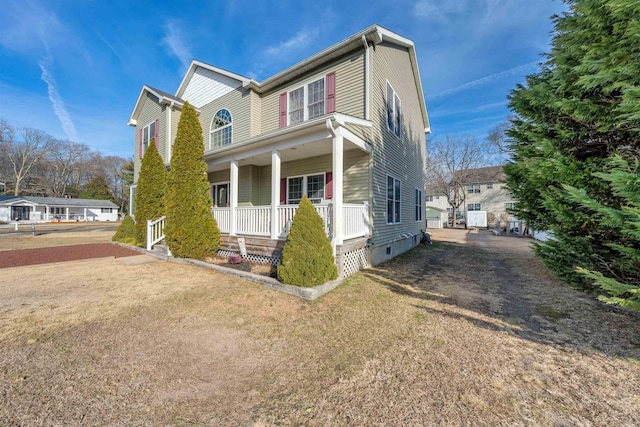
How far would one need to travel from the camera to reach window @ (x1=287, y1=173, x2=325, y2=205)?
30.3 ft

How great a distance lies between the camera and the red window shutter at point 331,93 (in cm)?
849

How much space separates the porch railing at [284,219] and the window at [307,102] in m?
3.88

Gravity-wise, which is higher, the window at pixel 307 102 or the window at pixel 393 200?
the window at pixel 307 102

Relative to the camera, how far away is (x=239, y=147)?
25.9 ft

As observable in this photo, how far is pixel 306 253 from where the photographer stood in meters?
5.27

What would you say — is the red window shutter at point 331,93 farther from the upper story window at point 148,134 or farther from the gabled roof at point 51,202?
the gabled roof at point 51,202

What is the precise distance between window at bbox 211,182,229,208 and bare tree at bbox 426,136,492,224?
2815cm

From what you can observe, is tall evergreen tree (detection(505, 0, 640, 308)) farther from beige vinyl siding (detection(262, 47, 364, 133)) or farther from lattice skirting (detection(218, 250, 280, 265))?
lattice skirting (detection(218, 250, 280, 265))

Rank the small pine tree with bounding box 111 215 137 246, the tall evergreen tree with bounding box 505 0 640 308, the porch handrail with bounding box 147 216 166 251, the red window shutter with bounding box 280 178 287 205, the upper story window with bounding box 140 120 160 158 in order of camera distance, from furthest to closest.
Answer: the upper story window with bounding box 140 120 160 158, the small pine tree with bounding box 111 215 137 246, the red window shutter with bounding box 280 178 287 205, the porch handrail with bounding box 147 216 166 251, the tall evergreen tree with bounding box 505 0 640 308

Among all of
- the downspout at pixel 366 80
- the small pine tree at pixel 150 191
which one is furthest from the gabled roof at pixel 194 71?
the downspout at pixel 366 80

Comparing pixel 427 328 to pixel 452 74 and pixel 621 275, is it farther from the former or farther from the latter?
pixel 452 74

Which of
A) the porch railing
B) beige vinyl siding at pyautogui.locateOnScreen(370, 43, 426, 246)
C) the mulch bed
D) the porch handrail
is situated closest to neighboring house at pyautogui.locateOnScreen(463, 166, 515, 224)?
beige vinyl siding at pyautogui.locateOnScreen(370, 43, 426, 246)

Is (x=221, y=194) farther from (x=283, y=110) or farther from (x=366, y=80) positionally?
(x=366, y=80)

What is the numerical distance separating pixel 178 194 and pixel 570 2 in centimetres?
960
